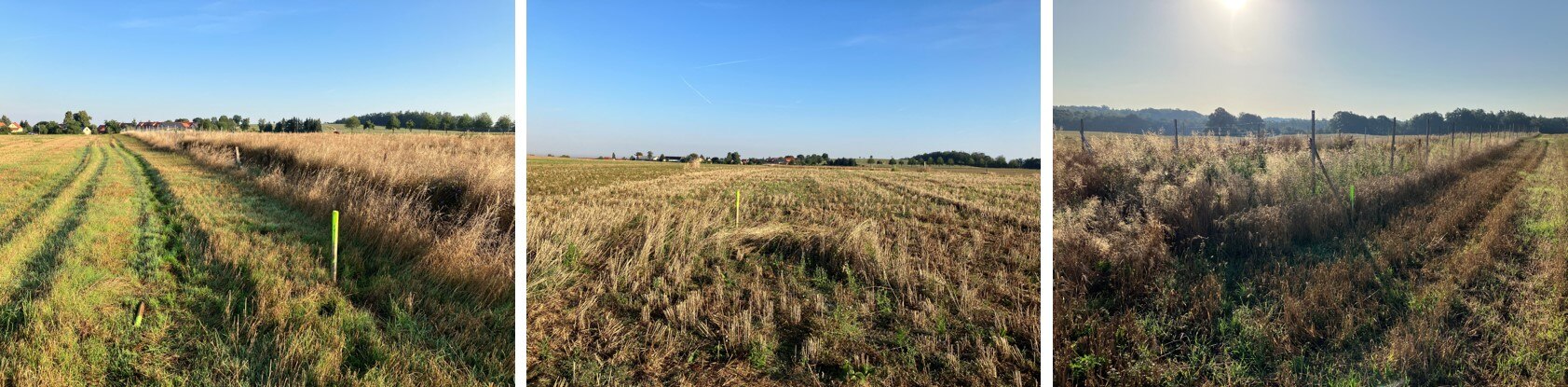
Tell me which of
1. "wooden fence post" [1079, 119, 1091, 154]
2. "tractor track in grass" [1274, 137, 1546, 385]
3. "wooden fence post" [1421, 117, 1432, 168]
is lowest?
"tractor track in grass" [1274, 137, 1546, 385]

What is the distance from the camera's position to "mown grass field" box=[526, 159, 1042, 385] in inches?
101

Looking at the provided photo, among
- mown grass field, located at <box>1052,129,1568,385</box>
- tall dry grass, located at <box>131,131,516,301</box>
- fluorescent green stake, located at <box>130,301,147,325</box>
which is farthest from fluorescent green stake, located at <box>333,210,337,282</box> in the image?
mown grass field, located at <box>1052,129,1568,385</box>

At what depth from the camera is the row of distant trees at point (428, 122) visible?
13.1 feet

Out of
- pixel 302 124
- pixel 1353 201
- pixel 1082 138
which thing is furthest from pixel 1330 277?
pixel 302 124

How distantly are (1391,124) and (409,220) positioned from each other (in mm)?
10289

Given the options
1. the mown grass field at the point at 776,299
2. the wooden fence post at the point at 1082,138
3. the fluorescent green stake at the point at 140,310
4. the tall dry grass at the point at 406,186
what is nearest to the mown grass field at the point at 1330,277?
the mown grass field at the point at 776,299

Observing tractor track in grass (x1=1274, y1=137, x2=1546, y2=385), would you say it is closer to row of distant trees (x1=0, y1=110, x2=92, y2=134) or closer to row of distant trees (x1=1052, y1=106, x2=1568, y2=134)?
row of distant trees (x1=1052, y1=106, x2=1568, y2=134)

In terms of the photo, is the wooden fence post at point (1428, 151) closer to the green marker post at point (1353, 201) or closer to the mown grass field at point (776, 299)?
the green marker post at point (1353, 201)

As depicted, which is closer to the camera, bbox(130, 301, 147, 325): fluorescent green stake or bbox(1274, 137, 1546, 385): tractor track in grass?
bbox(130, 301, 147, 325): fluorescent green stake

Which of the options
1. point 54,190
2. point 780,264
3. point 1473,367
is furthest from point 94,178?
point 1473,367

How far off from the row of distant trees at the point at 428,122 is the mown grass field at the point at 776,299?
0.76 metres

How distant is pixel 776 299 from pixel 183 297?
9.60 ft

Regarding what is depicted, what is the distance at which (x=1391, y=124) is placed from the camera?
6309 millimetres

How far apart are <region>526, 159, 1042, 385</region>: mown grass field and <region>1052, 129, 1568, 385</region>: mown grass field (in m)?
0.44
